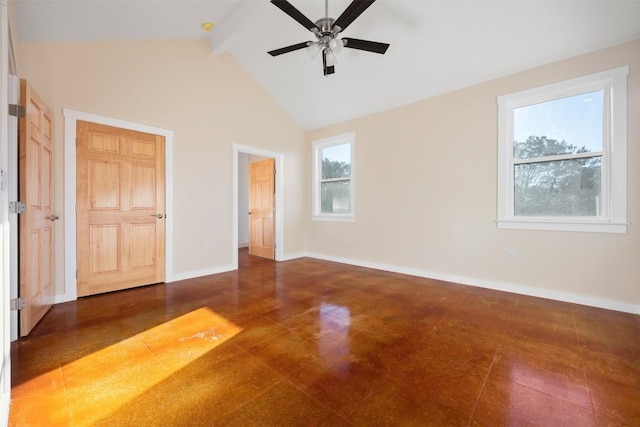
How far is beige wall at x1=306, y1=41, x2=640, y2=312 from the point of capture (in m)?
2.82

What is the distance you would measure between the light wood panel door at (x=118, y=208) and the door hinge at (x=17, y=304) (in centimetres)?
104

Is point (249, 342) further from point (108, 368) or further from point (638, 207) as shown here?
point (638, 207)

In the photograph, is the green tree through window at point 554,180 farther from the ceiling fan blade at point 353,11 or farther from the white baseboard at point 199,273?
the white baseboard at point 199,273

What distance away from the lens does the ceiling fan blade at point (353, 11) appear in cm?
219

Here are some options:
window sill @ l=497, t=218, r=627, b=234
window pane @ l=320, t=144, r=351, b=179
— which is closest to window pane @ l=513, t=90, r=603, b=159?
window sill @ l=497, t=218, r=627, b=234

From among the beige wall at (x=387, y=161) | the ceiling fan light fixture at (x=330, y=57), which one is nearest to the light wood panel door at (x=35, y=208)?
the beige wall at (x=387, y=161)

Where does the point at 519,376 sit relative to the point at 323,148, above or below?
below

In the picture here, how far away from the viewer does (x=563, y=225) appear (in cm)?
308

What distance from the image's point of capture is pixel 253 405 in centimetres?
147

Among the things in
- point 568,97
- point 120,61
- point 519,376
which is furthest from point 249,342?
point 568,97

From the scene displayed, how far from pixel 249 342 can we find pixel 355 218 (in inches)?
130

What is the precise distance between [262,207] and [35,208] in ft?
11.9

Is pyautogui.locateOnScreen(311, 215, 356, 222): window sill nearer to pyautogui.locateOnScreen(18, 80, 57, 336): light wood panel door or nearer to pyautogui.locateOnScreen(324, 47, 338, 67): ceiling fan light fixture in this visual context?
pyautogui.locateOnScreen(324, 47, 338, 67): ceiling fan light fixture

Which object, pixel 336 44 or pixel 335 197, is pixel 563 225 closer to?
pixel 336 44
